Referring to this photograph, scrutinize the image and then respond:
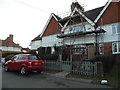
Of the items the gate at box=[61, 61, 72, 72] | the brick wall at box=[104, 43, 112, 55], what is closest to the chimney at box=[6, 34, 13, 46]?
the brick wall at box=[104, 43, 112, 55]

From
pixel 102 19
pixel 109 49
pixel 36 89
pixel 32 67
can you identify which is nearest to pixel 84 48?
pixel 109 49

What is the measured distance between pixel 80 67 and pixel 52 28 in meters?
13.3

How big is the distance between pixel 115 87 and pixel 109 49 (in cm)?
897

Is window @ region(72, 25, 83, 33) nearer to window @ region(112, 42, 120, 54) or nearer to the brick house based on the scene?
the brick house

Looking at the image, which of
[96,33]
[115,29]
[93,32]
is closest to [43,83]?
[93,32]

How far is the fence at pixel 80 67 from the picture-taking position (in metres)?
9.82

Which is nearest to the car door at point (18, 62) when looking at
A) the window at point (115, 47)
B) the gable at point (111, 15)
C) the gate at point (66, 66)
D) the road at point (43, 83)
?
the road at point (43, 83)

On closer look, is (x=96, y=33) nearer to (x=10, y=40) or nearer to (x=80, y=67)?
(x=80, y=67)

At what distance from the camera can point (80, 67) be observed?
10836 millimetres

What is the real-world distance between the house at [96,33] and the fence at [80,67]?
10.1 feet

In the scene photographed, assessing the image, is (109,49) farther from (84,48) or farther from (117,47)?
(84,48)

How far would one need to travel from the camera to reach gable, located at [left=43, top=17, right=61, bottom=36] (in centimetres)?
2216

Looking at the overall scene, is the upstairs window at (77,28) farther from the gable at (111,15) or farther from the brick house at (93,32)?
the gable at (111,15)

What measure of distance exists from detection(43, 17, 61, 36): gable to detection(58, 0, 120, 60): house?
364 cm
